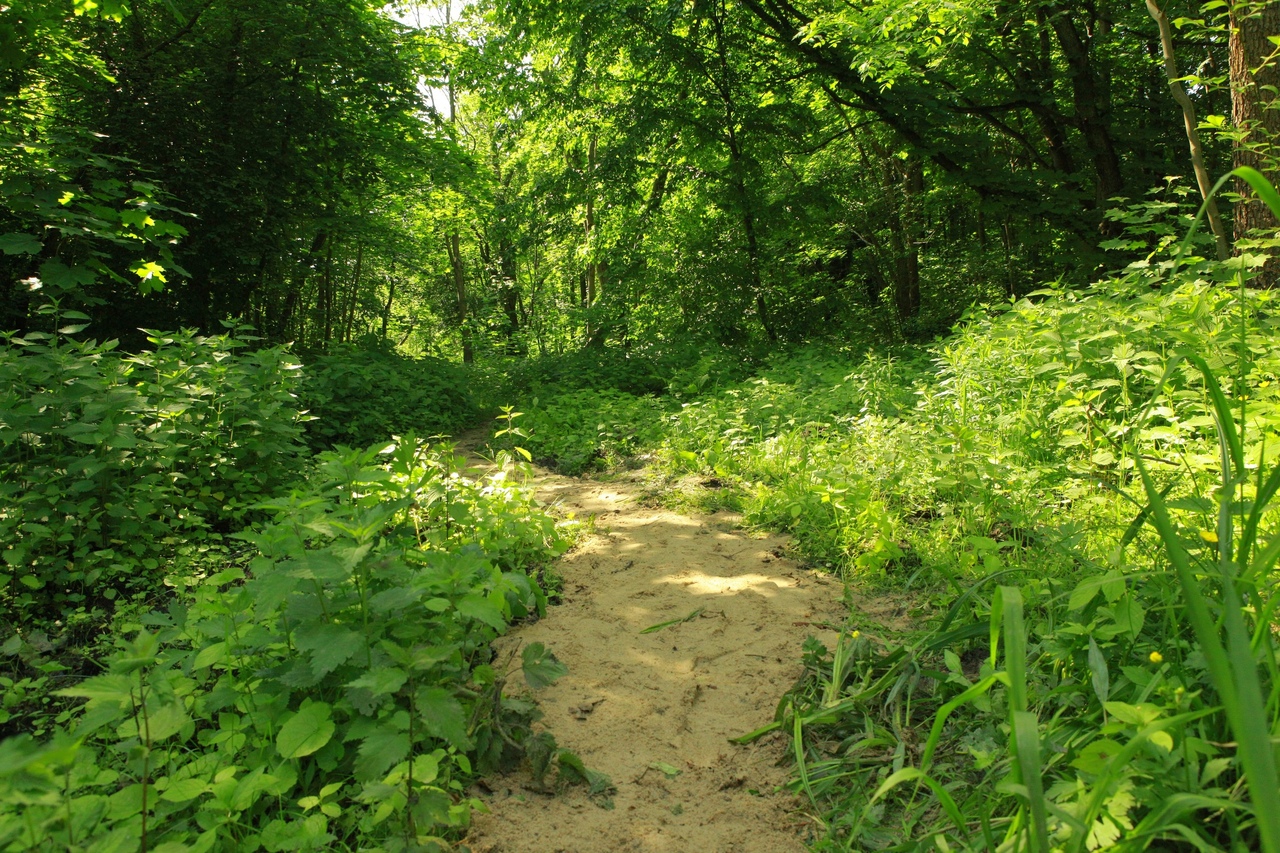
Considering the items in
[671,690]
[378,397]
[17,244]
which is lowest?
[671,690]

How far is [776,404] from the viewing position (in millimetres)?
6523

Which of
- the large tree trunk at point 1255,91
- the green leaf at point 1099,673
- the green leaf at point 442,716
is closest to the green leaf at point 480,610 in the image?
the green leaf at point 442,716

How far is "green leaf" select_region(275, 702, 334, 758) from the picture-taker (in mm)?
1931

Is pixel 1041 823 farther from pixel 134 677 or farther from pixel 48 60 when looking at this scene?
pixel 48 60

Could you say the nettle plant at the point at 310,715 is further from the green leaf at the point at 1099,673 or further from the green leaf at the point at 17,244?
the green leaf at the point at 17,244

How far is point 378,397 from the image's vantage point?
8.66 metres

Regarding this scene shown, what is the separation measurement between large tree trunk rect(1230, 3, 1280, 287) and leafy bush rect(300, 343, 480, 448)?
7327 mm

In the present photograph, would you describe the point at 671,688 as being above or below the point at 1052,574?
below

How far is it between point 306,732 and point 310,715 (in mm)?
54

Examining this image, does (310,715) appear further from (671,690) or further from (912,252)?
(912,252)

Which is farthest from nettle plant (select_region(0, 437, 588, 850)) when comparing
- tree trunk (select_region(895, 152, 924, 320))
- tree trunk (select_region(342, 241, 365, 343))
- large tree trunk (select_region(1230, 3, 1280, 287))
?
tree trunk (select_region(895, 152, 924, 320))

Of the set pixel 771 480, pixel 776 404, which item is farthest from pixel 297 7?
pixel 771 480

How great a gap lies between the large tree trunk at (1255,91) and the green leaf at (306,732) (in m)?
6.21

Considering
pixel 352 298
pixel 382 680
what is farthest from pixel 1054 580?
pixel 352 298
